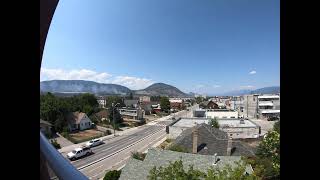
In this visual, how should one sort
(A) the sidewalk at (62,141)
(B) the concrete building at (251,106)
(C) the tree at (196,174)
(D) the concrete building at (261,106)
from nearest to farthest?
(C) the tree at (196,174) → (A) the sidewalk at (62,141) → (D) the concrete building at (261,106) → (B) the concrete building at (251,106)

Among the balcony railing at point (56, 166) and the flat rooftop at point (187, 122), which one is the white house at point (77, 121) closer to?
the flat rooftop at point (187, 122)

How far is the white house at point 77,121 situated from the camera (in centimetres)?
2855

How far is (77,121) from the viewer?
29.2 meters

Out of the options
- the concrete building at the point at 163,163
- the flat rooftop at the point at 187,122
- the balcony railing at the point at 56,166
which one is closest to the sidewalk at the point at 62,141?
the flat rooftop at the point at 187,122

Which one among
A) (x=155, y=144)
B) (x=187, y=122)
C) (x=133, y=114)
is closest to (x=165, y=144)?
(x=155, y=144)

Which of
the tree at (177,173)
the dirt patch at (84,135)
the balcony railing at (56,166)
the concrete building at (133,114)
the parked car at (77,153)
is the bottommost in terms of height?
the dirt patch at (84,135)

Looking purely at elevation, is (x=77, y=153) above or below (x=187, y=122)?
below

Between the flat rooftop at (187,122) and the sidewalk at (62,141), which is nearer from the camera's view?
the sidewalk at (62,141)

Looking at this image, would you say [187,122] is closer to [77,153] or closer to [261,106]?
[77,153]

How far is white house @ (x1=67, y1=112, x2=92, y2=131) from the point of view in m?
28.6
